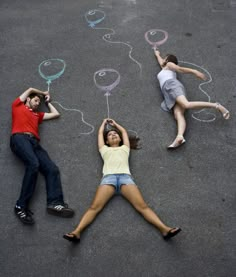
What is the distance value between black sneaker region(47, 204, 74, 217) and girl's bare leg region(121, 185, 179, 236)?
1.97 ft

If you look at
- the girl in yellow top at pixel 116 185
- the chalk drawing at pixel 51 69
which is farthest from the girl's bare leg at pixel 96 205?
the chalk drawing at pixel 51 69

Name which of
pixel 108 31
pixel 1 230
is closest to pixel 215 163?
pixel 1 230

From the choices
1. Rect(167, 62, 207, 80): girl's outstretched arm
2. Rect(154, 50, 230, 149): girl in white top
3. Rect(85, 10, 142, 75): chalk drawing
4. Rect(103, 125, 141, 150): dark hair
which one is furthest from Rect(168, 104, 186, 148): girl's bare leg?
Rect(85, 10, 142, 75): chalk drawing

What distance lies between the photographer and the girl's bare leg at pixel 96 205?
3.73m

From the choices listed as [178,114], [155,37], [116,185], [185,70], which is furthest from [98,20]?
[116,185]

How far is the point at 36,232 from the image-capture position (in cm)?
377

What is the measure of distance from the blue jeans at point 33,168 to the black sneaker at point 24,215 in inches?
1.8

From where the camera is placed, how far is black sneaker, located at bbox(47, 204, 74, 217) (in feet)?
12.6

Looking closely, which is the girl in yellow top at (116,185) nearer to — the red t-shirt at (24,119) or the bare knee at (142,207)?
the bare knee at (142,207)

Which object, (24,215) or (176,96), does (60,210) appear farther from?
(176,96)

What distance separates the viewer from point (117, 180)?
13.1ft

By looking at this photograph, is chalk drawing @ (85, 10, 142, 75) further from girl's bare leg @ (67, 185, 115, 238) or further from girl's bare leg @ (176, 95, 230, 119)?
girl's bare leg @ (67, 185, 115, 238)

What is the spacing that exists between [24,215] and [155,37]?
11.3ft

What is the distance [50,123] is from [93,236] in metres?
1.66
